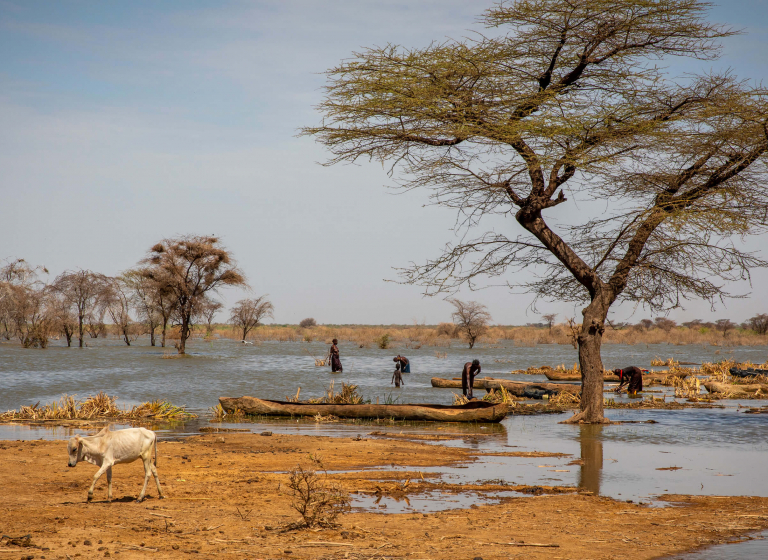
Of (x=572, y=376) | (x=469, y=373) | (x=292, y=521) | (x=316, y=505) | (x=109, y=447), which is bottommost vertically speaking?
(x=572, y=376)

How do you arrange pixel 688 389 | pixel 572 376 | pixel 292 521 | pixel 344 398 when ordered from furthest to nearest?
pixel 572 376
pixel 688 389
pixel 344 398
pixel 292 521

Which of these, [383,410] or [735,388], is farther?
[735,388]

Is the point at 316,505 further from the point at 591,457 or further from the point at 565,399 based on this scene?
the point at 565,399

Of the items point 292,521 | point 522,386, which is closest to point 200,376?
point 522,386

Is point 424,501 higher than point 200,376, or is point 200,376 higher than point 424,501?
point 424,501

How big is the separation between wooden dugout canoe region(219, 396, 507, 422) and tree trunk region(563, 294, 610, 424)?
2033 millimetres

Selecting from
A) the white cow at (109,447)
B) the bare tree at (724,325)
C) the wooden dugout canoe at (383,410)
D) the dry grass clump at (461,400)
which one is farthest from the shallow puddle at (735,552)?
the bare tree at (724,325)

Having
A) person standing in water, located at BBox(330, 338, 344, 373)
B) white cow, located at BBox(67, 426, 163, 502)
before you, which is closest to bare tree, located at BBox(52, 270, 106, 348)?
person standing in water, located at BBox(330, 338, 344, 373)

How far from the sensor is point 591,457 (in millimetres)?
11641

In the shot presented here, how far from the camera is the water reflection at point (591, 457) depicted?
9391mm

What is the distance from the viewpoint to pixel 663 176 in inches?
627

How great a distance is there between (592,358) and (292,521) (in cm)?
1098

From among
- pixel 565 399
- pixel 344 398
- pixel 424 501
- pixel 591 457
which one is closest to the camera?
pixel 424 501

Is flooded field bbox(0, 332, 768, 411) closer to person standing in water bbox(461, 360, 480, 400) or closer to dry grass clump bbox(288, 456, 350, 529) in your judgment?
person standing in water bbox(461, 360, 480, 400)
